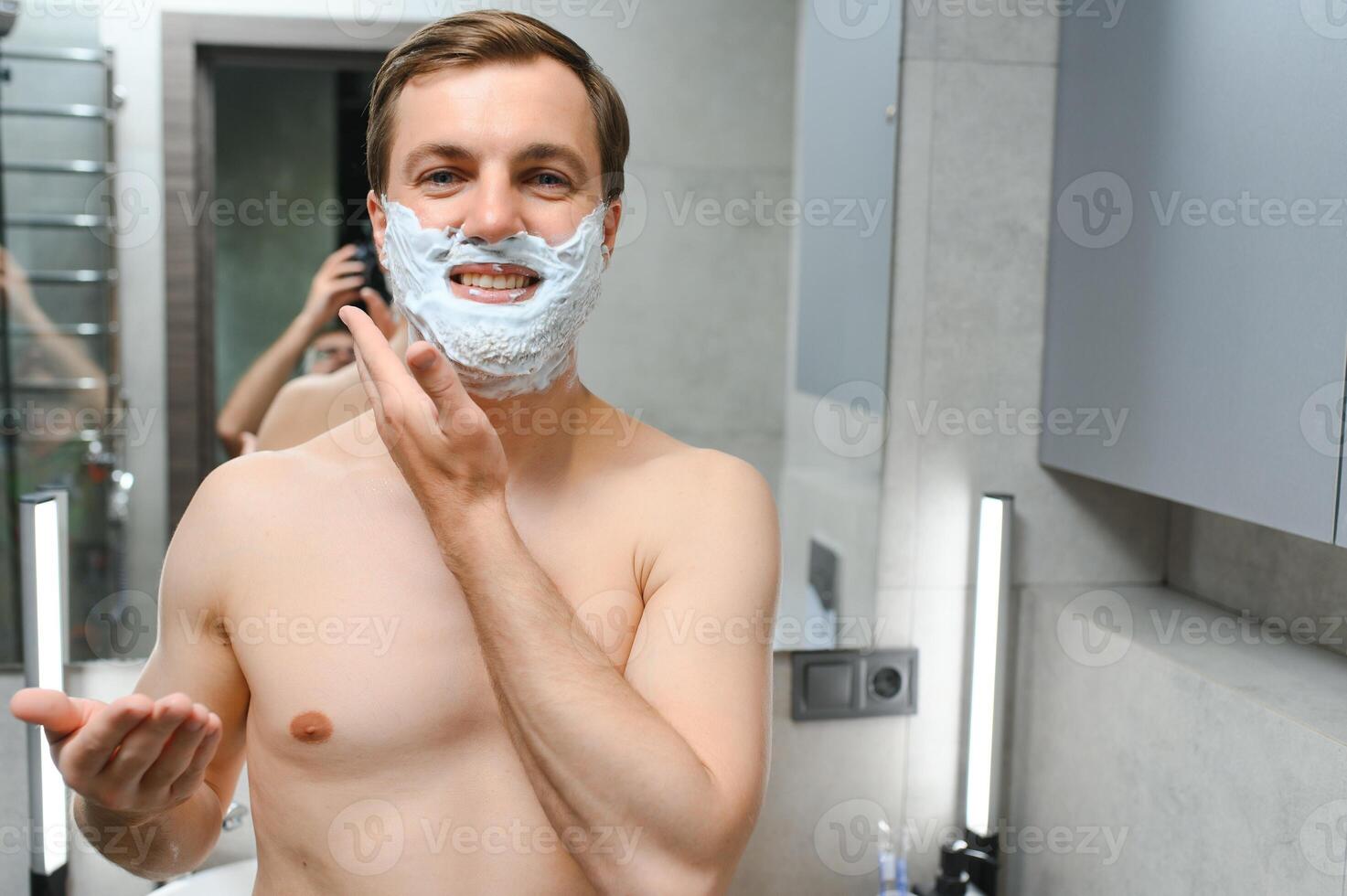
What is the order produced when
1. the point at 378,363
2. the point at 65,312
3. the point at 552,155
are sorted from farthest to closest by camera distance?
the point at 65,312, the point at 552,155, the point at 378,363

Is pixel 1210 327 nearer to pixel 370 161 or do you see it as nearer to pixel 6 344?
pixel 370 161

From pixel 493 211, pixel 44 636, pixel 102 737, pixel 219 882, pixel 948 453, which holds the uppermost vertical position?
pixel 493 211

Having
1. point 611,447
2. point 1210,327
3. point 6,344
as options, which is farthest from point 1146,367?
point 6,344

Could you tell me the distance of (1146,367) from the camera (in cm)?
127

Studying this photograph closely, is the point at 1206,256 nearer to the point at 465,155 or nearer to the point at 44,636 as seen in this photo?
the point at 465,155

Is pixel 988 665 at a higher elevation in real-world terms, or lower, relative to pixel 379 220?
lower

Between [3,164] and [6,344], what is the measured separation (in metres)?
0.21

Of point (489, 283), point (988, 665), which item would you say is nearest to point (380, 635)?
point (489, 283)

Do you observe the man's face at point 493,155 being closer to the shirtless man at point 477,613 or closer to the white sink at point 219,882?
the shirtless man at point 477,613

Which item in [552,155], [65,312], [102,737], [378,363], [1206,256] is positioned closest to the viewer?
[102,737]

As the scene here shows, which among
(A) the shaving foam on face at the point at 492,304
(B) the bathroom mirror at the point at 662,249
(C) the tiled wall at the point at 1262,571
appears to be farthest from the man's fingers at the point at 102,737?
(C) the tiled wall at the point at 1262,571

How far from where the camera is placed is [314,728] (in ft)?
2.90

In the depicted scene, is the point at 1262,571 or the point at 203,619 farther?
the point at 1262,571

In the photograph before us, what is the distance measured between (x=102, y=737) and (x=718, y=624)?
1.39ft
